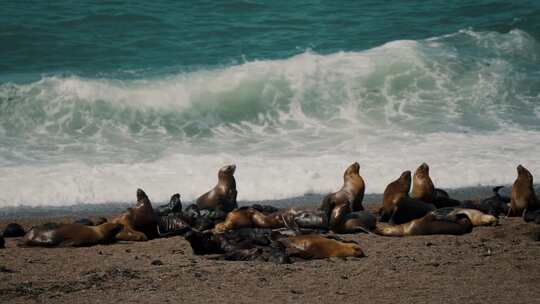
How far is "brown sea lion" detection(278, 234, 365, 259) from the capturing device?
9430 millimetres

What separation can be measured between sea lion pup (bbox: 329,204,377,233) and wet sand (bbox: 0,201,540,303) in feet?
2.05

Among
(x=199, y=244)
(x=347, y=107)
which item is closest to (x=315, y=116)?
(x=347, y=107)

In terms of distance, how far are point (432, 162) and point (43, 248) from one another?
21.9ft

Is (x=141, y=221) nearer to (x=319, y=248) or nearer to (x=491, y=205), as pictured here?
(x=319, y=248)

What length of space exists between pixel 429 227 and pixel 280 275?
2620mm

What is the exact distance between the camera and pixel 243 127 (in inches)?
693

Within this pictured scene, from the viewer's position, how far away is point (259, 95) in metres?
19.0

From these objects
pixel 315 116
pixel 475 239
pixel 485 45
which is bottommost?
pixel 475 239

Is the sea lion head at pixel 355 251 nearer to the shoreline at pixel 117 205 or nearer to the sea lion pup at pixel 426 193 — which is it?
the sea lion pup at pixel 426 193

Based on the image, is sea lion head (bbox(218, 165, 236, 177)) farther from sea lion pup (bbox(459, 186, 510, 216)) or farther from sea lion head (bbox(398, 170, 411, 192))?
sea lion pup (bbox(459, 186, 510, 216))

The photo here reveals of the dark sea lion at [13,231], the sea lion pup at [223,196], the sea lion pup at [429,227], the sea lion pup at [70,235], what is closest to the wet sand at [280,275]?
the sea lion pup at [70,235]

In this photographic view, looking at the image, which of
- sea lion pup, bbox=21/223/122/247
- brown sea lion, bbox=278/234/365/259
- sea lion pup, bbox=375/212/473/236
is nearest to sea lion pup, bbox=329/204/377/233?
sea lion pup, bbox=375/212/473/236

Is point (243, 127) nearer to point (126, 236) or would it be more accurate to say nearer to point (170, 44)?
point (170, 44)

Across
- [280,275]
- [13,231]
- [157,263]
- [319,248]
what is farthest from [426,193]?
[13,231]
